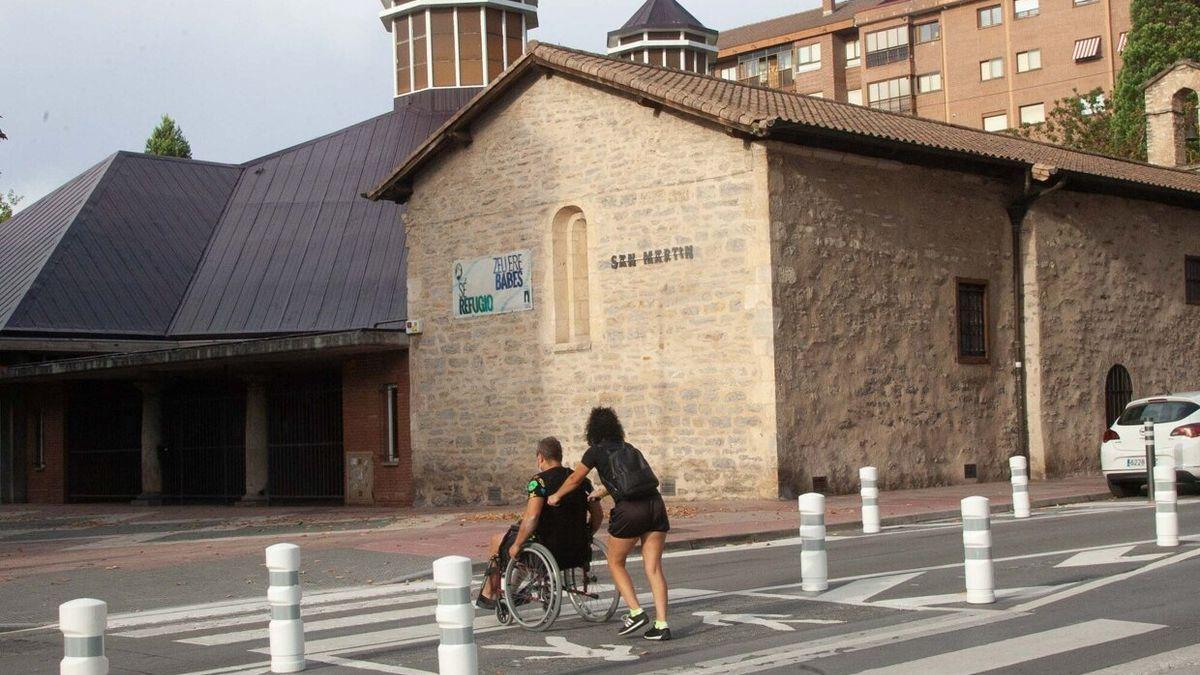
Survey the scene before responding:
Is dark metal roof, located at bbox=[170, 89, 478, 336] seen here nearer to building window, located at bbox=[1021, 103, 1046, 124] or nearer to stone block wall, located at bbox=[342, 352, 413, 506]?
stone block wall, located at bbox=[342, 352, 413, 506]

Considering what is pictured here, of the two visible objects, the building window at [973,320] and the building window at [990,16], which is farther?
the building window at [990,16]

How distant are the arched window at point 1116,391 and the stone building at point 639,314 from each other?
0.36 ft

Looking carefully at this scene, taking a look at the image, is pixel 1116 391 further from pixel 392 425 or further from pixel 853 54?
pixel 853 54

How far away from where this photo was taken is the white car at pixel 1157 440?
20.1 meters

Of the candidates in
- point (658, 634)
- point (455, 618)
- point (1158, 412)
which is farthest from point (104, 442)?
point (455, 618)

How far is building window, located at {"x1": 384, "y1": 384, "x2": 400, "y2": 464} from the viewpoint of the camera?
28141 mm

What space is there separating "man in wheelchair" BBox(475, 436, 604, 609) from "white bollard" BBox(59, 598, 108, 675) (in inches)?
138

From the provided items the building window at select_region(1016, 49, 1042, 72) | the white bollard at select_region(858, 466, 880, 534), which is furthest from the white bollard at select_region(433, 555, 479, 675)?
the building window at select_region(1016, 49, 1042, 72)

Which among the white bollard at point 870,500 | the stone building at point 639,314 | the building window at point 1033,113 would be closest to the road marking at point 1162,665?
the white bollard at point 870,500

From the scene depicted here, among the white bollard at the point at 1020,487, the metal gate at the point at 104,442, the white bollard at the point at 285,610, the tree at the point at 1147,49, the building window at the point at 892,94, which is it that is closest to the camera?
the white bollard at the point at 285,610

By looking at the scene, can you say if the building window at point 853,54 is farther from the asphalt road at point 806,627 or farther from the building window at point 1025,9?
the asphalt road at point 806,627

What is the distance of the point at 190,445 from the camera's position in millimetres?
33312

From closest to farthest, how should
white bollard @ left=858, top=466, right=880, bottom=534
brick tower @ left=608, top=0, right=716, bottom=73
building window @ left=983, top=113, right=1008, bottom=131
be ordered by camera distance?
white bollard @ left=858, top=466, right=880, bottom=534
brick tower @ left=608, top=0, right=716, bottom=73
building window @ left=983, top=113, right=1008, bottom=131

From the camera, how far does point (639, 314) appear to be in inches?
927
